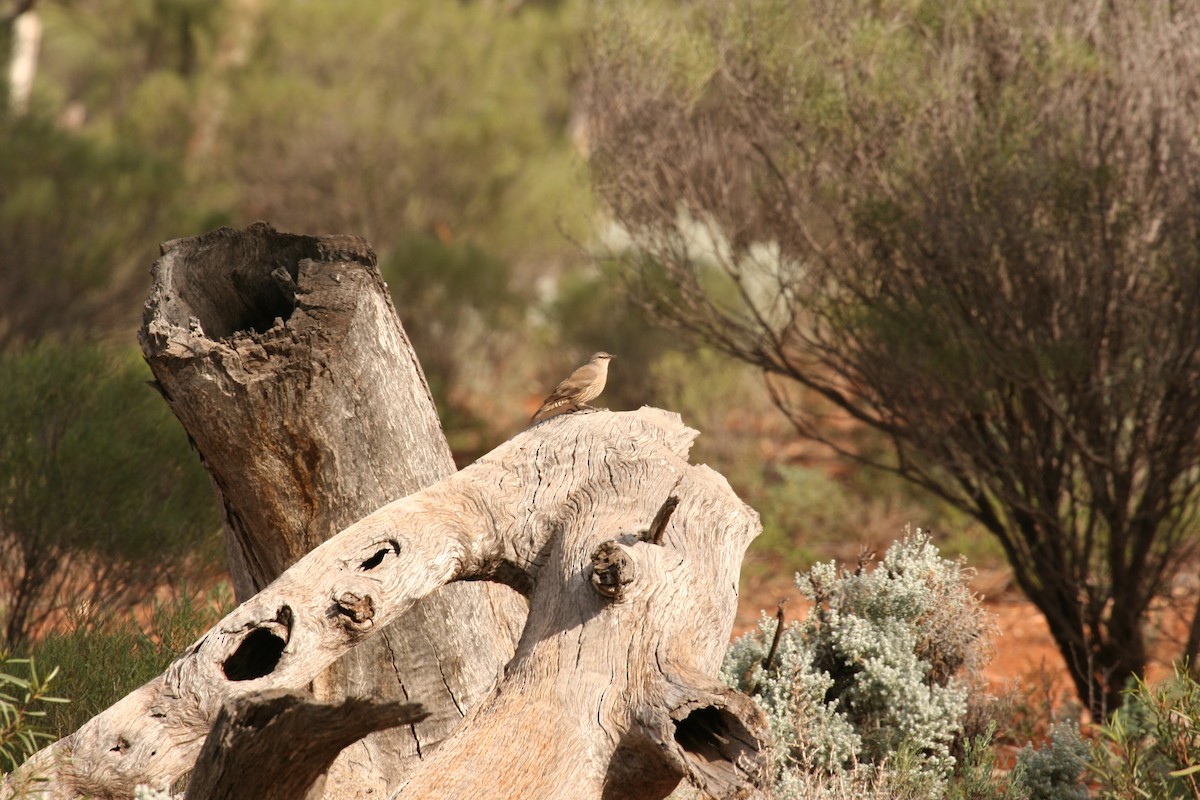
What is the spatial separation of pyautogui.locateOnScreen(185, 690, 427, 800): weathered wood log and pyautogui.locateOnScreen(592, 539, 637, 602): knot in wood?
1.93ft

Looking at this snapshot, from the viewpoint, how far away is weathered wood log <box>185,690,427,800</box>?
241cm

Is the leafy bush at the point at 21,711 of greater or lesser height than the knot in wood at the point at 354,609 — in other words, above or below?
below

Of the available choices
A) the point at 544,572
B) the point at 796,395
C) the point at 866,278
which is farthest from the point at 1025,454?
the point at 796,395

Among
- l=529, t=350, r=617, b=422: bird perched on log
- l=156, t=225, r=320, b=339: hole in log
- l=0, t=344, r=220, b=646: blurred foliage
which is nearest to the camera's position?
l=156, t=225, r=320, b=339: hole in log

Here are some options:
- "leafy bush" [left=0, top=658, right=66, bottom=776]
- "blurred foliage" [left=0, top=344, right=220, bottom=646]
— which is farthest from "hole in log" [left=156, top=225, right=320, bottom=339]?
"blurred foliage" [left=0, top=344, right=220, bottom=646]

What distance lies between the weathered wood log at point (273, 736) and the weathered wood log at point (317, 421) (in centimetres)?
76

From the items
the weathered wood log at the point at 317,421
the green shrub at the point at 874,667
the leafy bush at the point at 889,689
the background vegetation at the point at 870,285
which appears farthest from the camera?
the background vegetation at the point at 870,285

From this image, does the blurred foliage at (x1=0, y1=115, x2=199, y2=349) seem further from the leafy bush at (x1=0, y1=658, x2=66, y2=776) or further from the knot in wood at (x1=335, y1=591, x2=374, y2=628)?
the knot in wood at (x1=335, y1=591, x2=374, y2=628)

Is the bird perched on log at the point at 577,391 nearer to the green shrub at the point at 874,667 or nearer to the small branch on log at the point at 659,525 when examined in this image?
the green shrub at the point at 874,667

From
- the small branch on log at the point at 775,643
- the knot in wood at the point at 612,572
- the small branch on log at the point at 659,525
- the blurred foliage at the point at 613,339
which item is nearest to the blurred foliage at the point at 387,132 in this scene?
the blurred foliage at the point at 613,339

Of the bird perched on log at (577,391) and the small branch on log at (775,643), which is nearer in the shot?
the small branch on log at (775,643)

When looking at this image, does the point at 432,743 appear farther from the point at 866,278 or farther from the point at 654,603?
the point at 866,278

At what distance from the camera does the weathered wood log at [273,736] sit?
241cm

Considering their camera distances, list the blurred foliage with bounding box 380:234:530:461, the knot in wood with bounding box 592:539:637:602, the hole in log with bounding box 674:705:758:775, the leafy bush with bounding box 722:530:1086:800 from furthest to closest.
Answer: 1. the blurred foliage with bounding box 380:234:530:461
2. the leafy bush with bounding box 722:530:1086:800
3. the knot in wood with bounding box 592:539:637:602
4. the hole in log with bounding box 674:705:758:775
